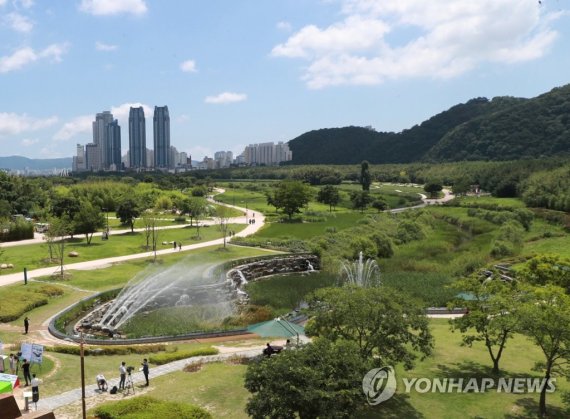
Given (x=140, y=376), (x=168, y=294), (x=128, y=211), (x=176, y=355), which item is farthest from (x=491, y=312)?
(x=128, y=211)

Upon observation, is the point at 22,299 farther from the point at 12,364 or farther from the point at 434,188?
the point at 434,188

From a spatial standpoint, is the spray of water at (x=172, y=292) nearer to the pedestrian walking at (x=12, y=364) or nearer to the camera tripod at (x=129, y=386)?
the pedestrian walking at (x=12, y=364)

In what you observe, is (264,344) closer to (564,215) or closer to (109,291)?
(109,291)

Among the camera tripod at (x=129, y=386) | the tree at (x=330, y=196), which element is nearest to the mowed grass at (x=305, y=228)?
the tree at (x=330, y=196)

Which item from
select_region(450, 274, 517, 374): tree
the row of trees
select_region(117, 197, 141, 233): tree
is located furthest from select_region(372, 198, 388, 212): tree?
select_region(450, 274, 517, 374): tree

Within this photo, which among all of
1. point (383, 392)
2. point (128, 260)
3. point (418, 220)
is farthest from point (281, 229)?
point (383, 392)
